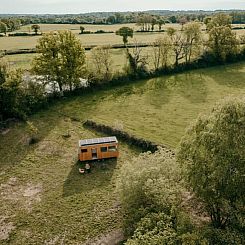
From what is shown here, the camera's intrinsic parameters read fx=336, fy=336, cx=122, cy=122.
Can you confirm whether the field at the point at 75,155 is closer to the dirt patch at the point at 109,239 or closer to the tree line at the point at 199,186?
the dirt patch at the point at 109,239

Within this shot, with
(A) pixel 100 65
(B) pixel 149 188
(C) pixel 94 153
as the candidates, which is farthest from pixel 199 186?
(A) pixel 100 65

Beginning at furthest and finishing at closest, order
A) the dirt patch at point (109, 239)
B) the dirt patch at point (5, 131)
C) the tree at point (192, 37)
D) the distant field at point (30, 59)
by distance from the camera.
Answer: the tree at point (192, 37) → the distant field at point (30, 59) → the dirt patch at point (5, 131) → the dirt patch at point (109, 239)

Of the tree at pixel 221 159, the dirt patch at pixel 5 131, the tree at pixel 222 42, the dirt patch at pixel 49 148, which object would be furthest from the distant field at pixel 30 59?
the tree at pixel 221 159

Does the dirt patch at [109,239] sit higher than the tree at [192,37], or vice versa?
the tree at [192,37]

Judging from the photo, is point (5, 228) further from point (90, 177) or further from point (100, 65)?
point (100, 65)

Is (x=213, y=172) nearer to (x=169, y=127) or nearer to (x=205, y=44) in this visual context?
(x=169, y=127)

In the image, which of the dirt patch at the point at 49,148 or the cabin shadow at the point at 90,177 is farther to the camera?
the dirt patch at the point at 49,148

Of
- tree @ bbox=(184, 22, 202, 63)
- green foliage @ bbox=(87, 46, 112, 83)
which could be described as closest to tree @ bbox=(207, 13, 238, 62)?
tree @ bbox=(184, 22, 202, 63)
